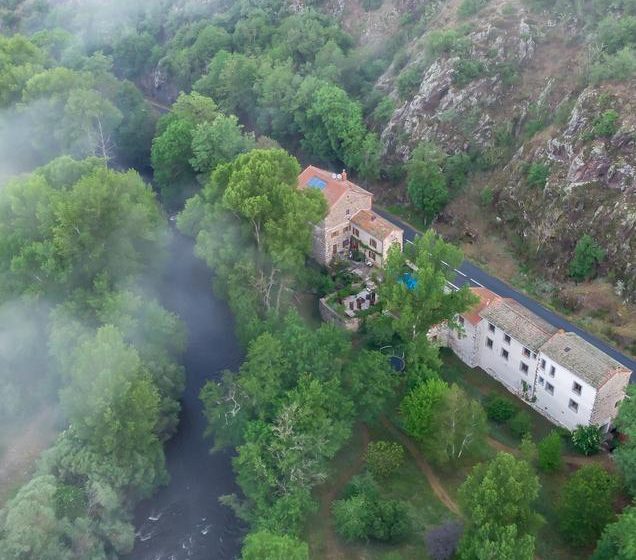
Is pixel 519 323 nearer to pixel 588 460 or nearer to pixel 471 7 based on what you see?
pixel 588 460

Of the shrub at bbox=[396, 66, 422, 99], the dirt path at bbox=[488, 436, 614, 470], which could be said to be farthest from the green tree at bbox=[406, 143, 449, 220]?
the dirt path at bbox=[488, 436, 614, 470]

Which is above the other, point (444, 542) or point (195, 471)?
point (444, 542)

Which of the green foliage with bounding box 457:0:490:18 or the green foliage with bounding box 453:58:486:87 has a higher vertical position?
the green foliage with bounding box 457:0:490:18

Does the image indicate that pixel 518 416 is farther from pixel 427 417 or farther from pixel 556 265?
pixel 556 265

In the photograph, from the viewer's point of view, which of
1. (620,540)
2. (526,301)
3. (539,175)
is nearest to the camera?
(620,540)

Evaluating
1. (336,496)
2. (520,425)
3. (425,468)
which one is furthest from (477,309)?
(336,496)

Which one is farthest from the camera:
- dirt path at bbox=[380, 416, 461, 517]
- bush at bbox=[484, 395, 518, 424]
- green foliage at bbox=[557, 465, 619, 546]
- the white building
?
bush at bbox=[484, 395, 518, 424]

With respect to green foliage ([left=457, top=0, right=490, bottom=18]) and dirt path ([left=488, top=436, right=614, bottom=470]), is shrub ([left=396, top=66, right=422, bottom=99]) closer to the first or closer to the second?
green foliage ([left=457, top=0, right=490, bottom=18])
